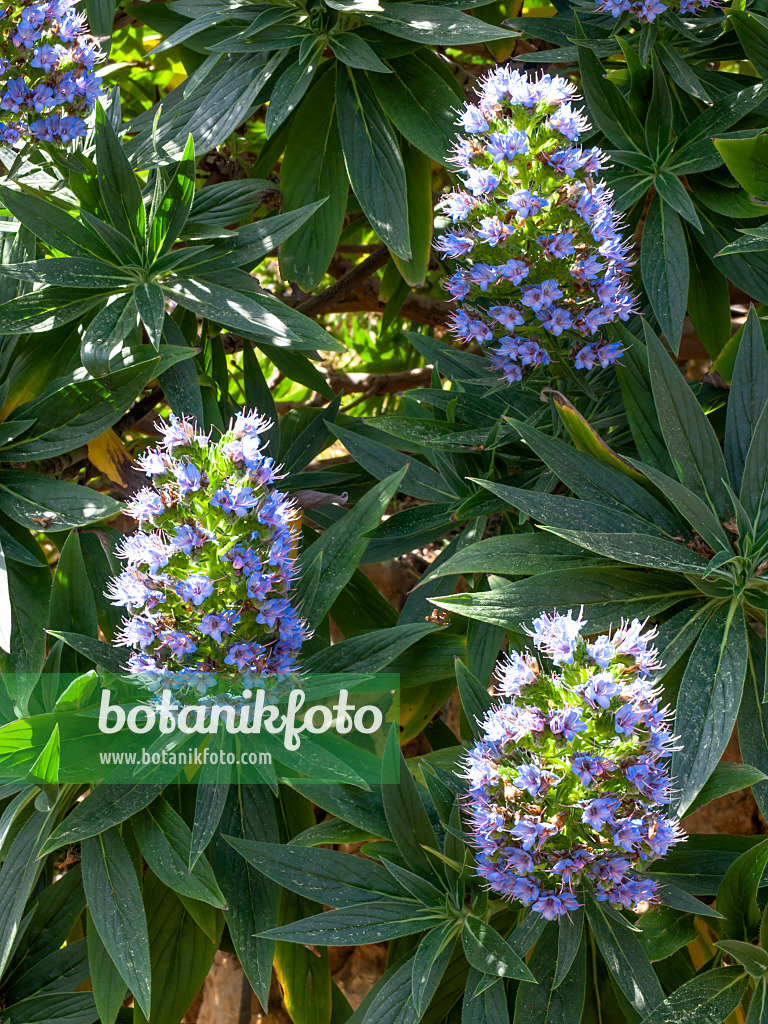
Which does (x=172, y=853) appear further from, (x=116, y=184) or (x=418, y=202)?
(x=418, y=202)

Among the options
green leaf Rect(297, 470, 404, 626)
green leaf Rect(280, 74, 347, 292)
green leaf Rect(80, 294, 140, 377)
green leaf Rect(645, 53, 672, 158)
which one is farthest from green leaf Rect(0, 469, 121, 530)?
green leaf Rect(645, 53, 672, 158)

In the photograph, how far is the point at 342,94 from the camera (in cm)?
194

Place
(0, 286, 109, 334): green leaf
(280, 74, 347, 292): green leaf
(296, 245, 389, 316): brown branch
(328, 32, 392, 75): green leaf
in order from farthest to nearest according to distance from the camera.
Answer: (296, 245, 389, 316): brown branch
(280, 74, 347, 292): green leaf
(328, 32, 392, 75): green leaf
(0, 286, 109, 334): green leaf

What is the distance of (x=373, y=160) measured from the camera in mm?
1871

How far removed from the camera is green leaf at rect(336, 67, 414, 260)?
1821 mm

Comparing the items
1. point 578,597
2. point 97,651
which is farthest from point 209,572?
point 578,597

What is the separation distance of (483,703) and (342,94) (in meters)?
1.36

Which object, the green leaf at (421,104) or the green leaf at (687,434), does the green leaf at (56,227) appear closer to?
the green leaf at (421,104)

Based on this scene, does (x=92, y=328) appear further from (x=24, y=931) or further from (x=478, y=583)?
(x=24, y=931)

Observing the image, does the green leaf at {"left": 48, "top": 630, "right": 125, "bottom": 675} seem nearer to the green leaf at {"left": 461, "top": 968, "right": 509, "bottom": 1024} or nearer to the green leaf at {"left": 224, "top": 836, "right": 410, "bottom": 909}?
the green leaf at {"left": 224, "top": 836, "right": 410, "bottom": 909}

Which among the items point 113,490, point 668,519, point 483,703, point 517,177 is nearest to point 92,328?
point 113,490

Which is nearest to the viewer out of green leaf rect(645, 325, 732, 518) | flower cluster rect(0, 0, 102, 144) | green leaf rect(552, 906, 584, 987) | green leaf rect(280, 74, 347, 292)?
green leaf rect(552, 906, 584, 987)

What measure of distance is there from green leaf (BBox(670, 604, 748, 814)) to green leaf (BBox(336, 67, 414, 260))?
0.94 meters

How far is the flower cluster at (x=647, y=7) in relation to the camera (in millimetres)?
1714
